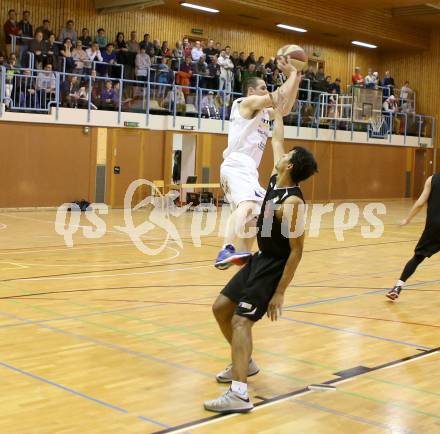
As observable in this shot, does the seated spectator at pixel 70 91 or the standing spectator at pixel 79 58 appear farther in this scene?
the standing spectator at pixel 79 58

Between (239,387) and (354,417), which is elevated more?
(239,387)

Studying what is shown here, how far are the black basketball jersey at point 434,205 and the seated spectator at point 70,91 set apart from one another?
15.3 m

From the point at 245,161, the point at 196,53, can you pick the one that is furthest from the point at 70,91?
the point at 245,161

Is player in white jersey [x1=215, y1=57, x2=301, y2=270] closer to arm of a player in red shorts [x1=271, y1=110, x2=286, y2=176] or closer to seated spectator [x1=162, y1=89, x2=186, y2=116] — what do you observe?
arm of a player in red shorts [x1=271, y1=110, x2=286, y2=176]

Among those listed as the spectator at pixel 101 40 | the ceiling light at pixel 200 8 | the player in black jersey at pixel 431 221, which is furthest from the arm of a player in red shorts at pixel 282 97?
the ceiling light at pixel 200 8

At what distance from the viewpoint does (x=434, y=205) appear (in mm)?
9656

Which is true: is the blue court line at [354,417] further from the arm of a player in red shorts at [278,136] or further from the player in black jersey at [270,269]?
the arm of a player in red shorts at [278,136]

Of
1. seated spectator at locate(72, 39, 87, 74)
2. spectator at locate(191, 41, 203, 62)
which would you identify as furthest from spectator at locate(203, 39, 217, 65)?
seated spectator at locate(72, 39, 87, 74)

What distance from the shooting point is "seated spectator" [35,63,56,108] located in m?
21.8

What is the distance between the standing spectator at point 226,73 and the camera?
2680 cm

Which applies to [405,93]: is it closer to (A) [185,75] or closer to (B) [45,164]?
(A) [185,75]

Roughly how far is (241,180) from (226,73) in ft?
65.5

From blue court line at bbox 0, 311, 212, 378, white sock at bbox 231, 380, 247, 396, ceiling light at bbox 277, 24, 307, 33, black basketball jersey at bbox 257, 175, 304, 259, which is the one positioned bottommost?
blue court line at bbox 0, 311, 212, 378

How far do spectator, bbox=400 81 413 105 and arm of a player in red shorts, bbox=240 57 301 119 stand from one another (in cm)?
3054
